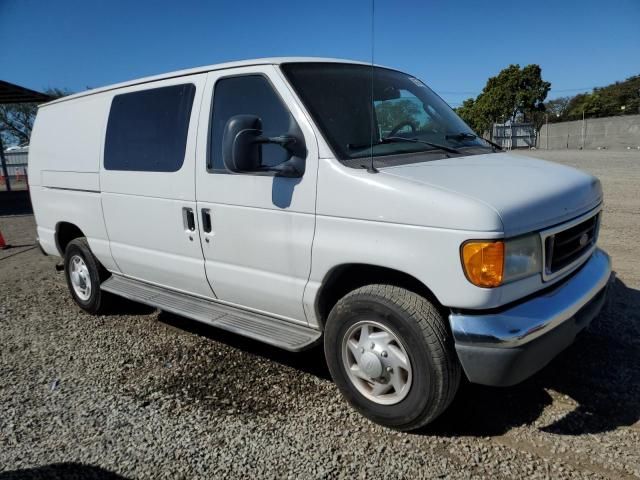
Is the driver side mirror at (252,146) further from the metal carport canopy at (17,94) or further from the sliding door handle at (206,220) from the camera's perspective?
the metal carport canopy at (17,94)

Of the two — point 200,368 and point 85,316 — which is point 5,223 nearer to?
point 85,316

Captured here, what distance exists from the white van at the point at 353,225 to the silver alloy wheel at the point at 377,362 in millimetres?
11

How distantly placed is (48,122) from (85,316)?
6.87 ft

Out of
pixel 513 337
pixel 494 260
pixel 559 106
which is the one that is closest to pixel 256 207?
pixel 494 260

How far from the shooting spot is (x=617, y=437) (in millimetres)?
2785

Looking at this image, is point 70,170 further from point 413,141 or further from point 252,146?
point 413,141

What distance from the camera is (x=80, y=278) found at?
5234mm

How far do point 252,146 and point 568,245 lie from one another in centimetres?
194

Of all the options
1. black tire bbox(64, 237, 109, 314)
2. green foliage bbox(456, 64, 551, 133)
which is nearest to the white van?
black tire bbox(64, 237, 109, 314)

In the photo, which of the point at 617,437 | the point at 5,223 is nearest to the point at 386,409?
the point at 617,437

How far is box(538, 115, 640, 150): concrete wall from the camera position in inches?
1642

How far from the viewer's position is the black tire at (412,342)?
264 centimetres

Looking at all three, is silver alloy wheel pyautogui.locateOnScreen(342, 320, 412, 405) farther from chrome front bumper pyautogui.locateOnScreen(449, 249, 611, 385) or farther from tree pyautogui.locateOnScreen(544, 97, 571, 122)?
tree pyautogui.locateOnScreen(544, 97, 571, 122)

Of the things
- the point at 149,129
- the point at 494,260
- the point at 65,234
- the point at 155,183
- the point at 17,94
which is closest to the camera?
the point at 494,260
